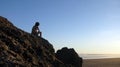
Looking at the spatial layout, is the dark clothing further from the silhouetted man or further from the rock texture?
the rock texture

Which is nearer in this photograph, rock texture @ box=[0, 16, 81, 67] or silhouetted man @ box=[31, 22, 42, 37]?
rock texture @ box=[0, 16, 81, 67]

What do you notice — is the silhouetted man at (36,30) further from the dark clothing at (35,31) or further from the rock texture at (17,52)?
the rock texture at (17,52)

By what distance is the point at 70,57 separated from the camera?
2064 cm

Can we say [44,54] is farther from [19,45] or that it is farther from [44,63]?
[19,45]

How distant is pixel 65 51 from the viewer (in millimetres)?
21125

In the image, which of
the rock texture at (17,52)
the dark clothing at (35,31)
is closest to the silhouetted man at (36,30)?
the dark clothing at (35,31)

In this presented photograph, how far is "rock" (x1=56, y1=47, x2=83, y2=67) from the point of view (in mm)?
20328

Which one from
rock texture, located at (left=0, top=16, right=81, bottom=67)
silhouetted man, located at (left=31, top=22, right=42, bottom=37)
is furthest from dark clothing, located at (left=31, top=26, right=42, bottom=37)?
rock texture, located at (left=0, top=16, right=81, bottom=67)

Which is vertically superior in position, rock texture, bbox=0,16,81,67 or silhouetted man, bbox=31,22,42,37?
silhouetted man, bbox=31,22,42,37

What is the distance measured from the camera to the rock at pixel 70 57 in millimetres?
20328

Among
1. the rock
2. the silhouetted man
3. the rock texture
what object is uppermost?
the silhouetted man

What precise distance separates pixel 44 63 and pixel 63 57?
271 inches

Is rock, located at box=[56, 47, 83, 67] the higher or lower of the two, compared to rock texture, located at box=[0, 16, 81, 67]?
higher

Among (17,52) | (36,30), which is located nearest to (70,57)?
(36,30)
